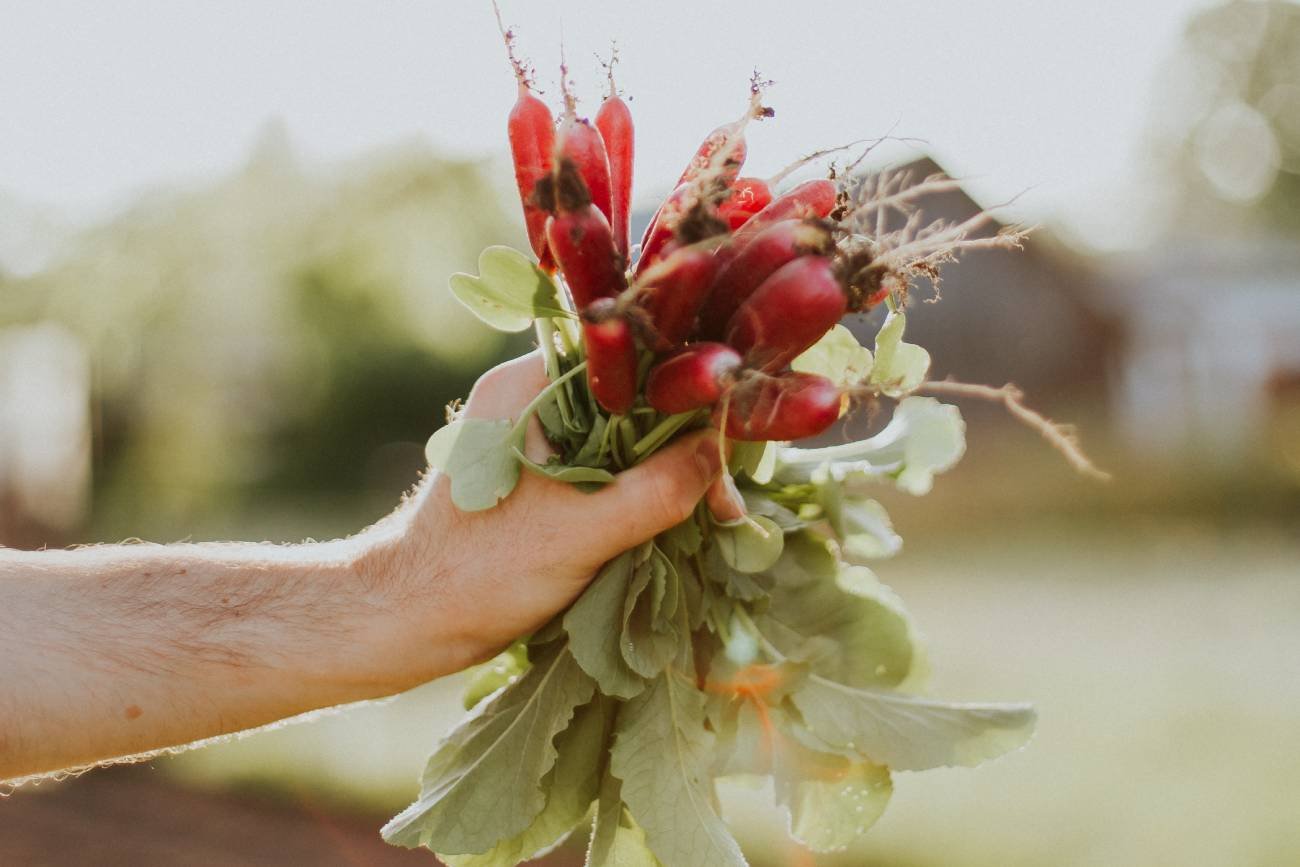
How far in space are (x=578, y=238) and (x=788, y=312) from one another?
327mm

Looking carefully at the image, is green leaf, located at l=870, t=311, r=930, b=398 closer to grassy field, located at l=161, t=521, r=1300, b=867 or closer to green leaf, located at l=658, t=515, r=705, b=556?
green leaf, located at l=658, t=515, r=705, b=556

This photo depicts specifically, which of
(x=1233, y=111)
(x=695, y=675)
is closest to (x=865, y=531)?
(x=695, y=675)

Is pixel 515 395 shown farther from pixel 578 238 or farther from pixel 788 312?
pixel 788 312

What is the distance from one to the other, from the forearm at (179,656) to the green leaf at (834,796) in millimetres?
769

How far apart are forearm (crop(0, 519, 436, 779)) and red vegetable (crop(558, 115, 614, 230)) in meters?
0.78

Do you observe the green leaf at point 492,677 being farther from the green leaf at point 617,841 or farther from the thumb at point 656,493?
the thumb at point 656,493

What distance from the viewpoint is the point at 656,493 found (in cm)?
190

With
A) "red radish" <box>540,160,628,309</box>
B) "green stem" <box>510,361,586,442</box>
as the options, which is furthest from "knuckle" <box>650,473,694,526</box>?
"red radish" <box>540,160,628,309</box>

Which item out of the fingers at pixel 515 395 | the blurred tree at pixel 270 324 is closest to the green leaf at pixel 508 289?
the fingers at pixel 515 395

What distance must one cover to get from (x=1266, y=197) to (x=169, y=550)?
2204 inches

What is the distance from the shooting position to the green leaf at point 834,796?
6.86 ft

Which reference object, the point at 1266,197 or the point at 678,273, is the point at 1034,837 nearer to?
the point at 678,273

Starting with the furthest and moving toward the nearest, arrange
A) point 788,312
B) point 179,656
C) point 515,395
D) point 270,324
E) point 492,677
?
point 270,324, point 492,677, point 179,656, point 515,395, point 788,312

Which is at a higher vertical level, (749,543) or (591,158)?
(591,158)
